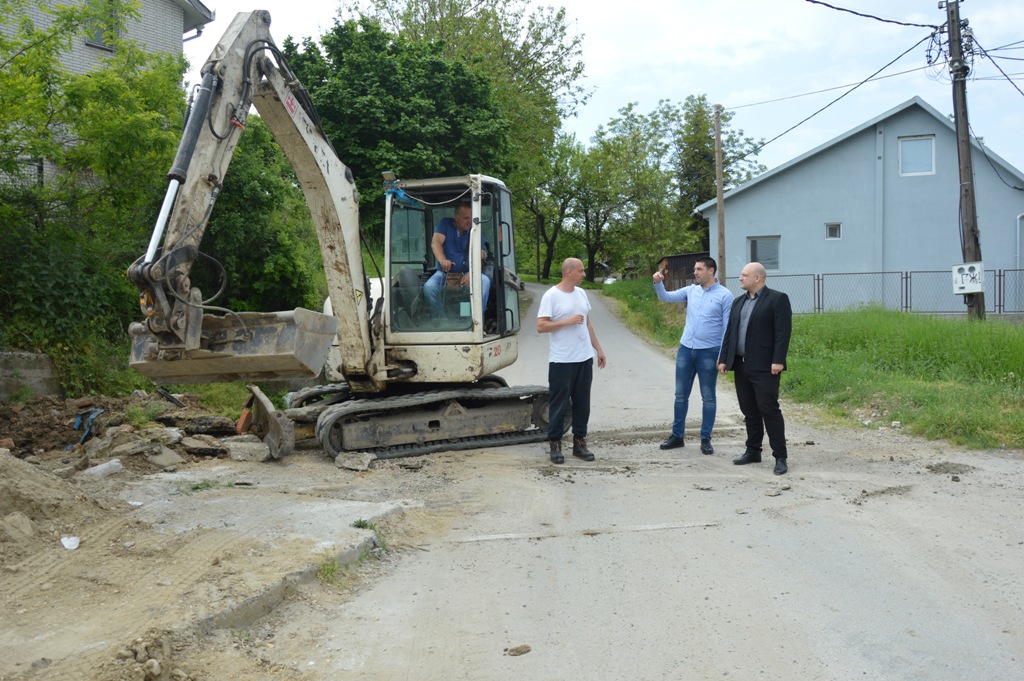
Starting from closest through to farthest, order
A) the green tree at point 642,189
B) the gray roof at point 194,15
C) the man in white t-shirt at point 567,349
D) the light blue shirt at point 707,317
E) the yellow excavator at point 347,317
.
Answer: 1. the yellow excavator at point 347,317
2. the man in white t-shirt at point 567,349
3. the light blue shirt at point 707,317
4. the gray roof at point 194,15
5. the green tree at point 642,189

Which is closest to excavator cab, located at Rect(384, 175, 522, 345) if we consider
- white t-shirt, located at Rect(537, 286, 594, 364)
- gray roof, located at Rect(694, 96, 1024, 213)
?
white t-shirt, located at Rect(537, 286, 594, 364)

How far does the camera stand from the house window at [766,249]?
28906 mm

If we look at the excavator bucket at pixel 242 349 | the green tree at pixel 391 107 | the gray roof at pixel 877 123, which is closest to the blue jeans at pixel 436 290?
the excavator bucket at pixel 242 349

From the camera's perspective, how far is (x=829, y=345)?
51.1 ft

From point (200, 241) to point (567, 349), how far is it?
344cm

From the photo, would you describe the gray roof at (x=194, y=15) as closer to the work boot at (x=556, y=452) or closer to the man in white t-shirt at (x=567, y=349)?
the man in white t-shirt at (x=567, y=349)

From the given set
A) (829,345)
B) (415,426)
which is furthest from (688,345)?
(829,345)

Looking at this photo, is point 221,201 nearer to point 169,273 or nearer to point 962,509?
point 169,273

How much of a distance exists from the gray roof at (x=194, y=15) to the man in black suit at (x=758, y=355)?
20.8 metres

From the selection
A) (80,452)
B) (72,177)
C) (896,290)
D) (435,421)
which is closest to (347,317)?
(435,421)

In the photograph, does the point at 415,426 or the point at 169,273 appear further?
the point at 415,426

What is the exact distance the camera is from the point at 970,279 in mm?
16203

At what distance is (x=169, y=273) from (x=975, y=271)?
49.7 ft

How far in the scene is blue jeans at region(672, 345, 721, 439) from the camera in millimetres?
Result: 8477
